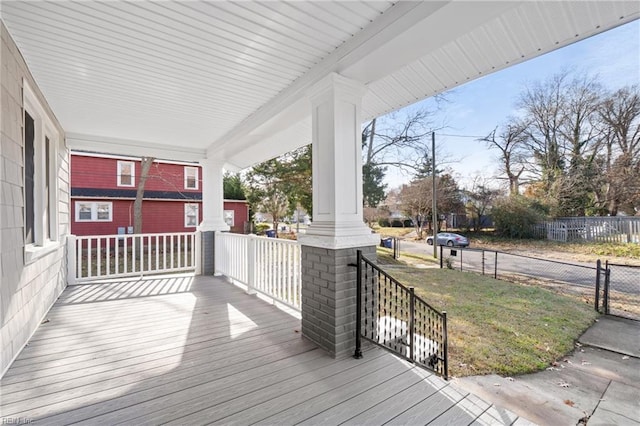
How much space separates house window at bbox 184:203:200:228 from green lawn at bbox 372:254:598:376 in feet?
39.4

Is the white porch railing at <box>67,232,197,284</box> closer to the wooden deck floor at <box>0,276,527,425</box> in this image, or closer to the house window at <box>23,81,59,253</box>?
the house window at <box>23,81,59,253</box>

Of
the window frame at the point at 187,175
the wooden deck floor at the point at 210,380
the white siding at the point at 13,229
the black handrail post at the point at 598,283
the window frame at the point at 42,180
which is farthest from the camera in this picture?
the window frame at the point at 187,175

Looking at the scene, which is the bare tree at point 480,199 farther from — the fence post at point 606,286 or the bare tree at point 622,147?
the fence post at point 606,286

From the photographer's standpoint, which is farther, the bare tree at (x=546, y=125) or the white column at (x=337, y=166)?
the bare tree at (x=546, y=125)

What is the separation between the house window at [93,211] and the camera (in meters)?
12.2

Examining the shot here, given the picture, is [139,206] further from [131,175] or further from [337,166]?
[337,166]

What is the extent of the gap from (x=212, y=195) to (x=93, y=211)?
34.1 feet

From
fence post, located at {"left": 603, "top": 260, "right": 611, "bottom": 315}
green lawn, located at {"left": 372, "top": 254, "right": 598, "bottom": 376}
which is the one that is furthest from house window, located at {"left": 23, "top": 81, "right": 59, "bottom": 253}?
fence post, located at {"left": 603, "top": 260, "right": 611, "bottom": 315}

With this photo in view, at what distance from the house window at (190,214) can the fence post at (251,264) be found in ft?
38.1

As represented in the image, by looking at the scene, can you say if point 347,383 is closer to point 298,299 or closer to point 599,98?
point 298,299

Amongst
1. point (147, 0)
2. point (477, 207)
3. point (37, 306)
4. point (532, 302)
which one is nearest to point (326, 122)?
point (147, 0)

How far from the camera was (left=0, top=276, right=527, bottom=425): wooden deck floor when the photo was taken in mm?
1695

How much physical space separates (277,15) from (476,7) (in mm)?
1277

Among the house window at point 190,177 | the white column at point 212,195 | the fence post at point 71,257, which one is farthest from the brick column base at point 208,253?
the house window at point 190,177
